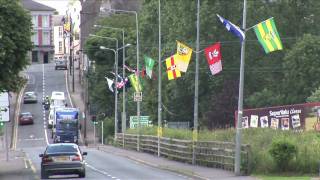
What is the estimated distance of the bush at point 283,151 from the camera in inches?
1315

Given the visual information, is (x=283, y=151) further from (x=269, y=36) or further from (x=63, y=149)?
(x=63, y=149)

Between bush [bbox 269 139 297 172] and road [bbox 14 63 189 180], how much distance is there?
420cm

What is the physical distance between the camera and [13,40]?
38625 millimetres

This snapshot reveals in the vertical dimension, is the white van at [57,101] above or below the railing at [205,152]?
above

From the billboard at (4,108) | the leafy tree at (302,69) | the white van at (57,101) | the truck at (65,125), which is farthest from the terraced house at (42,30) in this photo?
the billboard at (4,108)

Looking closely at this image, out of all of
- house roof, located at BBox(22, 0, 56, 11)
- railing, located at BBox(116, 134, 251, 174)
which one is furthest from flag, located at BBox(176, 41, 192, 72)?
house roof, located at BBox(22, 0, 56, 11)

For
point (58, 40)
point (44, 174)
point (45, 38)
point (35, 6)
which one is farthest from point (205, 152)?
point (35, 6)

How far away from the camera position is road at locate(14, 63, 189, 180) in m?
38.1

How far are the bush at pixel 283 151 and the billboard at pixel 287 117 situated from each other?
16.3 m

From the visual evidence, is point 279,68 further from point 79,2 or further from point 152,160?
point 79,2

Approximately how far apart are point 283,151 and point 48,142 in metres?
57.2

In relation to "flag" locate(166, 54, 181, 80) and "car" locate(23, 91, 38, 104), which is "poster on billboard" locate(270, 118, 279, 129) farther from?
"car" locate(23, 91, 38, 104)

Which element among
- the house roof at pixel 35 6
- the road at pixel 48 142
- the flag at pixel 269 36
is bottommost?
the road at pixel 48 142

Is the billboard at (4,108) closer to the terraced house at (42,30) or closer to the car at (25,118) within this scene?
the car at (25,118)
